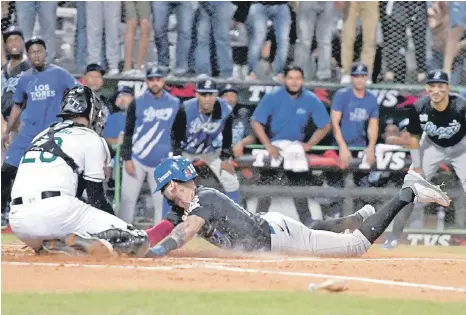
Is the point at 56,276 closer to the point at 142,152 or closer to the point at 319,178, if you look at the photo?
the point at 142,152

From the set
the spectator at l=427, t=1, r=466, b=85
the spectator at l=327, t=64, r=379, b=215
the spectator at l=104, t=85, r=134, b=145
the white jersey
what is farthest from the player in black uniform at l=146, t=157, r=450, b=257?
the spectator at l=427, t=1, r=466, b=85

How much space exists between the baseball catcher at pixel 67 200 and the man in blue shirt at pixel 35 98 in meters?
4.29

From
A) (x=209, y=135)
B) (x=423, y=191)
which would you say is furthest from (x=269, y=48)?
(x=423, y=191)

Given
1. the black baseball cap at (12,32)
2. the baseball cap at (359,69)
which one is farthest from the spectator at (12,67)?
the baseball cap at (359,69)

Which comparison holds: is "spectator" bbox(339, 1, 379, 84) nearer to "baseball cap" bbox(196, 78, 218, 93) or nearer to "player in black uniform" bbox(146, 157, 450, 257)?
"baseball cap" bbox(196, 78, 218, 93)

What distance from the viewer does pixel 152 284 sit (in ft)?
24.1

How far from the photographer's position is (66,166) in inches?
331

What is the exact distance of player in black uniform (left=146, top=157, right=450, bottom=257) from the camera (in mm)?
8516

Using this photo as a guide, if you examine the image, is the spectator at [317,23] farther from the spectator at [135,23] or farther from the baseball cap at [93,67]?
the baseball cap at [93,67]

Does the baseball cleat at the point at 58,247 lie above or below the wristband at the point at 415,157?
below

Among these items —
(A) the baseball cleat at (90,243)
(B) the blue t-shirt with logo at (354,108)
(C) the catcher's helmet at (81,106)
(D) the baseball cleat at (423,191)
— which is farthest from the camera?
(B) the blue t-shirt with logo at (354,108)

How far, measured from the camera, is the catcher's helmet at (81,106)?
866cm

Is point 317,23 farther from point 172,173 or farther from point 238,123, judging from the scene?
point 172,173

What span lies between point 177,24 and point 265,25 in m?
1.16
